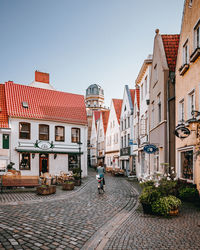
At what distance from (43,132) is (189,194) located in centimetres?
1673

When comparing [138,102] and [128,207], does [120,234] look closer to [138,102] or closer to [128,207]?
[128,207]

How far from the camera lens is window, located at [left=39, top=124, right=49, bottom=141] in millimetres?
24000

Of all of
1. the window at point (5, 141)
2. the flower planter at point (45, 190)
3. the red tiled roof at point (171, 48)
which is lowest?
the flower planter at point (45, 190)

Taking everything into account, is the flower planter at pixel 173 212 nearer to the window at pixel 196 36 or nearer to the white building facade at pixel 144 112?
the window at pixel 196 36

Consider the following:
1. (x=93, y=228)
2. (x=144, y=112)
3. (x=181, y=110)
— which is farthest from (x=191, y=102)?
(x=144, y=112)

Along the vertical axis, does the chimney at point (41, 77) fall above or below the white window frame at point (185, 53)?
above

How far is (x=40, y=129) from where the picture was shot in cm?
2405

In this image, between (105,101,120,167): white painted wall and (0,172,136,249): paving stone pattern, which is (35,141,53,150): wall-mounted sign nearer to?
(0,172,136,249): paving stone pattern

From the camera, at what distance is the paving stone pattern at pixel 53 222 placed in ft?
18.9

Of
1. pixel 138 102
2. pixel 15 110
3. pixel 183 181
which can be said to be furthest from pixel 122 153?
pixel 183 181

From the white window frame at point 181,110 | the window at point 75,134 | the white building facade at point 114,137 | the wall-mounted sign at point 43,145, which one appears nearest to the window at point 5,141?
the wall-mounted sign at point 43,145

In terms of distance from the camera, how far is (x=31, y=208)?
971 cm

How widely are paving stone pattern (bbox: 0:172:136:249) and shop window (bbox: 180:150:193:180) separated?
2879mm

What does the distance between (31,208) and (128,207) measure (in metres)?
3.87
